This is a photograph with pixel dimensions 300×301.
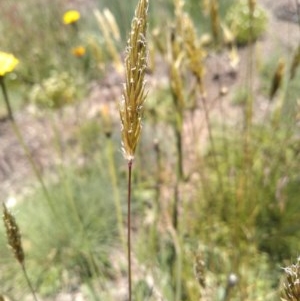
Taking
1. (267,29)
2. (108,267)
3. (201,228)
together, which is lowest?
(108,267)

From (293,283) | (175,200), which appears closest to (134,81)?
(293,283)

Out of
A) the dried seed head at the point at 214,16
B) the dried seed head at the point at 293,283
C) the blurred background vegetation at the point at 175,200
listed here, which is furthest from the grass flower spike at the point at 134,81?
the dried seed head at the point at 214,16

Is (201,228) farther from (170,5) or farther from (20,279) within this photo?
(170,5)

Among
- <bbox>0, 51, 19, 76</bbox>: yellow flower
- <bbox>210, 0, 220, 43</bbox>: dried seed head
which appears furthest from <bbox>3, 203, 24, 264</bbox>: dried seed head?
<bbox>210, 0, 220, 43</bbox>: dried seed head

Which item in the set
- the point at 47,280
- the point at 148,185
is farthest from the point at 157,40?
the point at 47,280

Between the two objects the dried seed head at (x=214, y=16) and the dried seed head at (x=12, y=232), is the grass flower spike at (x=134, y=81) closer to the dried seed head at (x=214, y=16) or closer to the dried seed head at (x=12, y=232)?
the dried seed head at (x=12, y=232)

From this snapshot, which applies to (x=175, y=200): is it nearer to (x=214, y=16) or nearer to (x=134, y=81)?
(x=214, y=16)
